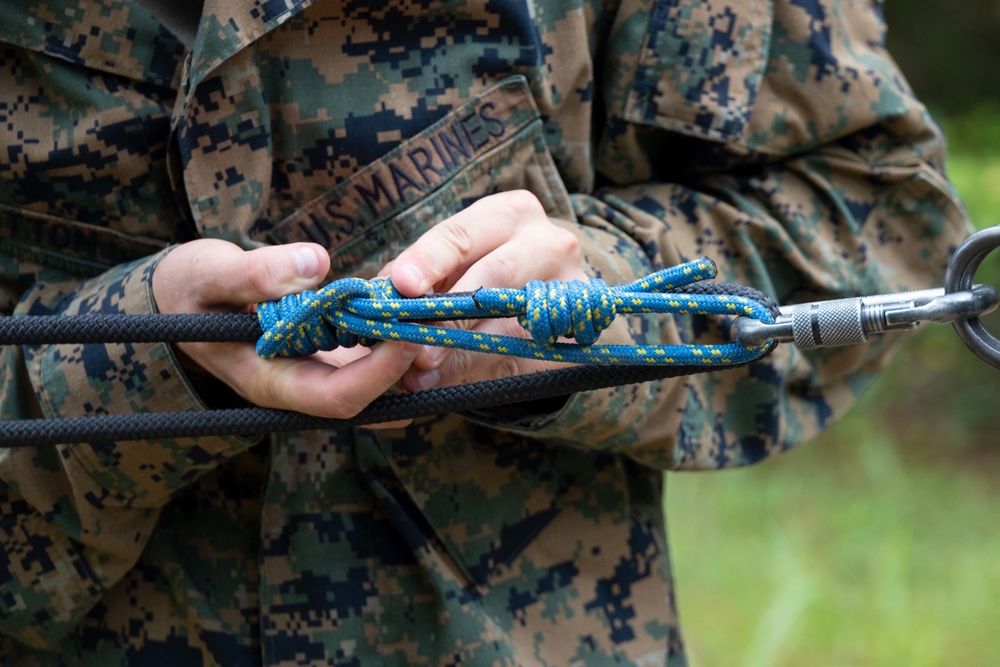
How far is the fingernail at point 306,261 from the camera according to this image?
74 cm

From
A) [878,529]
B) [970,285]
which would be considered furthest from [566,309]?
[878,529]

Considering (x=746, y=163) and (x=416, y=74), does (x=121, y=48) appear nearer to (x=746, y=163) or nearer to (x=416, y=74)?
(x=416, y=74)

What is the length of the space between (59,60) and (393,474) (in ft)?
1.50

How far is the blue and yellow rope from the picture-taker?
70 cm

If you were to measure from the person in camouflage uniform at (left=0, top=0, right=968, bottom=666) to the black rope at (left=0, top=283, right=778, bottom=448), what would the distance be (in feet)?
0.09

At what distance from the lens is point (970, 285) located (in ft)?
2.14

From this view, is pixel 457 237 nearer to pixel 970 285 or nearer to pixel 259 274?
pixel 259 274

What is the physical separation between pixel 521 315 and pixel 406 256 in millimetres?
98

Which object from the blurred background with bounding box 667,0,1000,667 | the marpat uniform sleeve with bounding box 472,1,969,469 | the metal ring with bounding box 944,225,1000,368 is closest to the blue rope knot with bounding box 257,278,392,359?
the marpat uniform sleeve with bounding box 472,1,969,469

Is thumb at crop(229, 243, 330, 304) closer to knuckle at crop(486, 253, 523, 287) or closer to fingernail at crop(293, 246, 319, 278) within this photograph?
fingernail at crop(293, 246, 319, 278)

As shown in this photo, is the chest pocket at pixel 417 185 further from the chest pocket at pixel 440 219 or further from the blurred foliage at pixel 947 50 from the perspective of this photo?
the blurred foliage at pixel 947 50

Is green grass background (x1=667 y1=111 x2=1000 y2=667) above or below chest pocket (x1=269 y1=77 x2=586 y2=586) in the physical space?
below

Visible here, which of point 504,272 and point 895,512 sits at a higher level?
point 504,272

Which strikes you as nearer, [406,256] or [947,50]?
[406,256]
